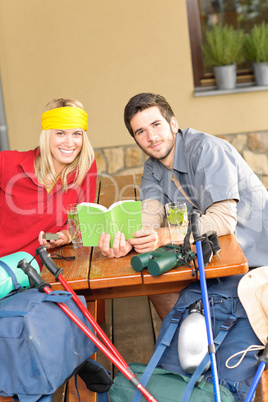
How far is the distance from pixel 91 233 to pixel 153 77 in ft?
11.5

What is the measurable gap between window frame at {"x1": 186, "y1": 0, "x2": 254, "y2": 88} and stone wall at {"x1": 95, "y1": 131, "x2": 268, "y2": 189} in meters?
0.62

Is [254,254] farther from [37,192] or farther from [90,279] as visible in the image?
[37,192]

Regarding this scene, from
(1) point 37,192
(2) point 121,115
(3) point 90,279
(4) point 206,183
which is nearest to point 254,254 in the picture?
(4) point 206,183

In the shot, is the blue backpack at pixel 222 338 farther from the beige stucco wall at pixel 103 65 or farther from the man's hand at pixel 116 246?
the beige stucco wall at pixel 103 65

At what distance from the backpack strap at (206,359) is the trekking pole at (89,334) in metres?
0.11

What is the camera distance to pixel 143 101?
9.23 ft

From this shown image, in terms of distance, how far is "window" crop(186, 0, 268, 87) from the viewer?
5.57m

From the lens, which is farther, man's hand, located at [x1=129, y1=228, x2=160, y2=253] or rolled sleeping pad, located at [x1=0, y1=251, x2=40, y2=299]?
man's hand, located at [x1=129, y1=228, x2=160, y2=253]

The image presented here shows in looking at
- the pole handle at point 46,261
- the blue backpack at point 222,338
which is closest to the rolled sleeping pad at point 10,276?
the pole handle at point 46,261

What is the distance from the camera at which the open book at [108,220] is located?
222cm

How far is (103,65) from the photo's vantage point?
17.9ft

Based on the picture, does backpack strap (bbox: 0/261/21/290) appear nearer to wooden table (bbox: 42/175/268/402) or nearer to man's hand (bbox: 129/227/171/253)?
wooden table (bbox: 42/175/268/402)

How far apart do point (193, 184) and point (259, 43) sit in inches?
128

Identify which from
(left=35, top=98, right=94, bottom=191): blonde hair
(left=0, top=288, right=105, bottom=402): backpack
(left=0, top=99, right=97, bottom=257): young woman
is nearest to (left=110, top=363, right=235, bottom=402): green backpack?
(left=0, top=288, right=105, bottom=402): backpack
